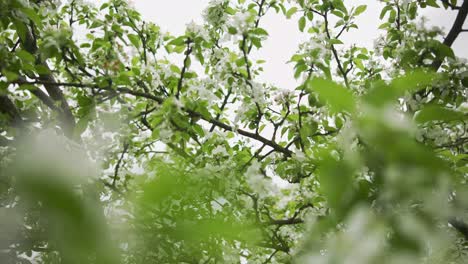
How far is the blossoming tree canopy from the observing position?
1.20 ft

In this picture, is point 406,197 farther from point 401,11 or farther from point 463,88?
point 401,11

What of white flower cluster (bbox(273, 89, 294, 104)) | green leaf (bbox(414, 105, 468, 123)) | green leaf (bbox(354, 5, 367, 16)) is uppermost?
green leaf (bbox(354, 5, 367, 16))

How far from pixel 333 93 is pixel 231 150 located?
9.75ft

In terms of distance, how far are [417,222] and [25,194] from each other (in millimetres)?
406

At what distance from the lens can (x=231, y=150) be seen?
3305 mm

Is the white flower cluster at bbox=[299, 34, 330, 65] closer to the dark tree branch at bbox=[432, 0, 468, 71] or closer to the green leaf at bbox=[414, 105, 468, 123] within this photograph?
the dark tree branch at bbox=[432, 0, 468, 71]

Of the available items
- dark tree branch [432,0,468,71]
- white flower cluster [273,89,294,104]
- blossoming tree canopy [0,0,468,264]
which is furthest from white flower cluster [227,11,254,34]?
dark tree branch [432,0,468,71]

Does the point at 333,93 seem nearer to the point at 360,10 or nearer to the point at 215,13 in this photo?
the point at 215,13

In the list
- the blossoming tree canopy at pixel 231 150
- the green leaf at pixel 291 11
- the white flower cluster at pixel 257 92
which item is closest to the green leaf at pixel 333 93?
the blossoming tree canopy at pixel 231 150

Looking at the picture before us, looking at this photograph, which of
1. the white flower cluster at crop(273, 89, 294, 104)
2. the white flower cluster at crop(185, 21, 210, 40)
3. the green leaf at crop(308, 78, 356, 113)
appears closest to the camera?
the green leaf at crop(308, 78, 356, 113)

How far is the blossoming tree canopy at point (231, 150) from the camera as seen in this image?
36 centimetres

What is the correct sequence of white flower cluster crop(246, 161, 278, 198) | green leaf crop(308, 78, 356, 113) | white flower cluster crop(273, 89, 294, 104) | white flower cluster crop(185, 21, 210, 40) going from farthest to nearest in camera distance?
white flower cluster crop(273, 89, 294, 104), white flower cluster crop(185, 21, 210, 40), white flower cluster crop(246, 161, 278, 198), green leaf crop(308, 78, 356, 113)

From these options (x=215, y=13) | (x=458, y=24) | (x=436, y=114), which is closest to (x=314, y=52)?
(x=215, y=13)

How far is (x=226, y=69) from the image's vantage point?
8.30 ft
